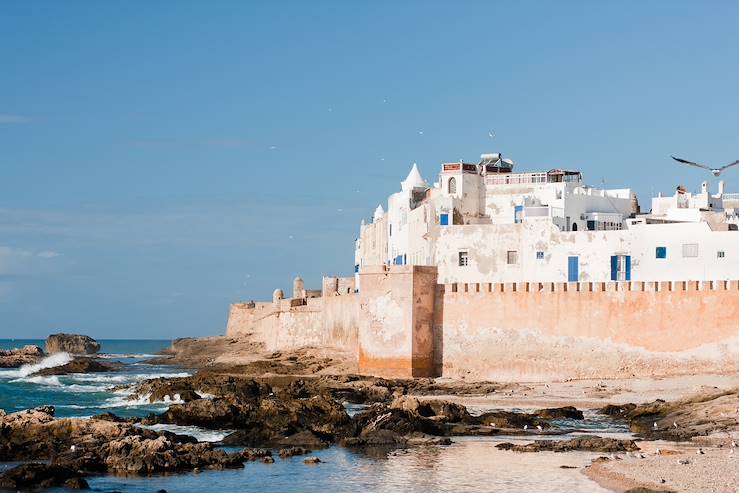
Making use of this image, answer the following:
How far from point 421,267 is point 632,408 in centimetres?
868

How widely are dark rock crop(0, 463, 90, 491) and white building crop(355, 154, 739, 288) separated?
22.1 metres

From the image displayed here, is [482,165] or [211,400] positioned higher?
[482,165]

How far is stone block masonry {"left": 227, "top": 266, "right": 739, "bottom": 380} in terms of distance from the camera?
29609mm

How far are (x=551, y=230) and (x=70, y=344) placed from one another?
45.4 m

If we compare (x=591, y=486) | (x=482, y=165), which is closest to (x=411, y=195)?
(x=482, y=165)

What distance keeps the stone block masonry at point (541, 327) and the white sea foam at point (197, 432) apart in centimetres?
926

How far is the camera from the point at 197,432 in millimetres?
23469

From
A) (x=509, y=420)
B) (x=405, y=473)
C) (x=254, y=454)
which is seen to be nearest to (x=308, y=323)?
(x=509, y=420)

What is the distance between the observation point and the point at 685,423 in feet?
74.4

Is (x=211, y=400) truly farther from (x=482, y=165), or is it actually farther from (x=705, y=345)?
(x=482, y=165)

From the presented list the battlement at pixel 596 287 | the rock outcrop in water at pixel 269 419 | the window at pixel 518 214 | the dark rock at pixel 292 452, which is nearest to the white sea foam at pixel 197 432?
the rock outcrop in water at pixel 269 419

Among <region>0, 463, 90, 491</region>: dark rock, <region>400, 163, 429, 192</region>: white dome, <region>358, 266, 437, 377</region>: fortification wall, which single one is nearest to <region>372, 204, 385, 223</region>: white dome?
<region>400, 163, 429, 192</region>: white dome

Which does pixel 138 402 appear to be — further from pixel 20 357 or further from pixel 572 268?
pixel 20 357

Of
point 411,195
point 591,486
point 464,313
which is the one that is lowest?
point 591,486
